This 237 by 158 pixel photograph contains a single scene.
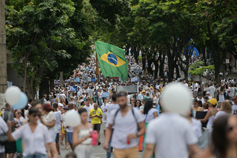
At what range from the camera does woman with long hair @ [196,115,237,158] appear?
11.7 ft

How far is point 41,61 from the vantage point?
19.4 m

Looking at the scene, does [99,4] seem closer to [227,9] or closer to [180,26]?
[180,26]

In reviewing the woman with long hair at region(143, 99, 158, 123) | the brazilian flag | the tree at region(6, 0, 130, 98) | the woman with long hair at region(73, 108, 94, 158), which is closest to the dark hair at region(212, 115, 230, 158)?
the woman with long hair at region(73, 108, 94, 158)

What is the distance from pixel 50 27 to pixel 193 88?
15162mm

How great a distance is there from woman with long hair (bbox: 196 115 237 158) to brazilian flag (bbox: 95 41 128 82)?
15.6 meters

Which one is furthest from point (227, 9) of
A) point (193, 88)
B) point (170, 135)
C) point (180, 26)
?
point (180, 26)

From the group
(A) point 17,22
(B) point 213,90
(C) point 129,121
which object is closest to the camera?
(C) point 129,121

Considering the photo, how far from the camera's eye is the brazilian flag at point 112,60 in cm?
1939

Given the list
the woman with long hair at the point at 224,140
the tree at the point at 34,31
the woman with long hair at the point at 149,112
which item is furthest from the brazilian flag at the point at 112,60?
the woman with long hair at the point at 224,140

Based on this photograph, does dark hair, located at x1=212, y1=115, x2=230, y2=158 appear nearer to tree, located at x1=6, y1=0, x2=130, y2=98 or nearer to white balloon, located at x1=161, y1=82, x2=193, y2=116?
white balloon, located at x1=161, y1=82, x2=193, y2=116

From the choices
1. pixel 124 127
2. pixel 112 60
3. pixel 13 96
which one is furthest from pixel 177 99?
pixel 112 60

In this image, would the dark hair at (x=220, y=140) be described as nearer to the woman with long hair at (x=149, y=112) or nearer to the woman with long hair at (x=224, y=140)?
the woman with long hair at (x=224, y=140)

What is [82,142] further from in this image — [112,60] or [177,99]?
[112,60]

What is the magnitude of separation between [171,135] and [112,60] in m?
15.2
